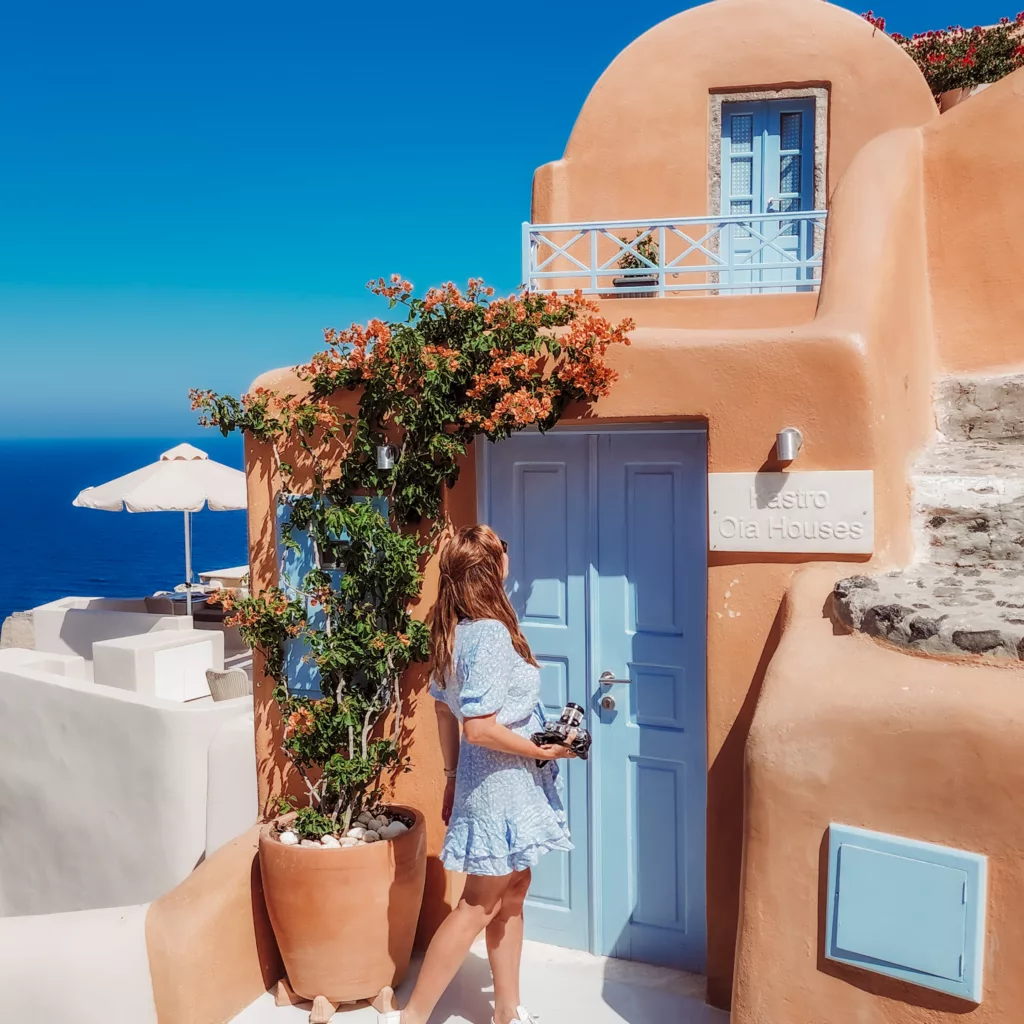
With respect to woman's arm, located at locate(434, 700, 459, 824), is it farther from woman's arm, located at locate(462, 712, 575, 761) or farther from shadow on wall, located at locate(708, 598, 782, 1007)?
shadow on wall, located at locate(708, 598, 782, 1007)

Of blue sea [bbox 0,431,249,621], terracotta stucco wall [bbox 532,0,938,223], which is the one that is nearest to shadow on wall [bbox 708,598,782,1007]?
terracotta stucco wall [bbox 532,0,938,223]

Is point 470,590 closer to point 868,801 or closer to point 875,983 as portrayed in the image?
point 868,801

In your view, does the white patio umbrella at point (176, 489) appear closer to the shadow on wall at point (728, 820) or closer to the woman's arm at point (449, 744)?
the woman's arm at point (449, 744)

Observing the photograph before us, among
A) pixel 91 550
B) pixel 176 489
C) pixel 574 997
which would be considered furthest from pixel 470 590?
pixel 91 550

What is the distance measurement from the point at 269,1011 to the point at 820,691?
3017mm

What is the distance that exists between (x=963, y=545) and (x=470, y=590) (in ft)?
7.30

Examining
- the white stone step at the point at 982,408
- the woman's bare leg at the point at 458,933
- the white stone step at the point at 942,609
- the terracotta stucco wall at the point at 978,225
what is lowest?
the woman's bare leg at the point at 458,933

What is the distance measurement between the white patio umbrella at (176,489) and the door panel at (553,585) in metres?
8.92

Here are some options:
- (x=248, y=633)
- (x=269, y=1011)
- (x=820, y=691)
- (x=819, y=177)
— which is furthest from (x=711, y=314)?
(x=269, y=1011)

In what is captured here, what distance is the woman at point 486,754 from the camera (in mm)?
3711

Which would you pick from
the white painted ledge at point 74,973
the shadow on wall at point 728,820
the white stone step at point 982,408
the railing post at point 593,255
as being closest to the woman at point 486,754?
the shadow on wall at point 728,820

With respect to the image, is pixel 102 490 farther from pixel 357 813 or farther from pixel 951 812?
pixel 951 812

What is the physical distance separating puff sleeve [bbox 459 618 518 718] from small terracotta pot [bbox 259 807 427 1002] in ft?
3.91

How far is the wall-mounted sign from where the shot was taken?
4160 millimetres
